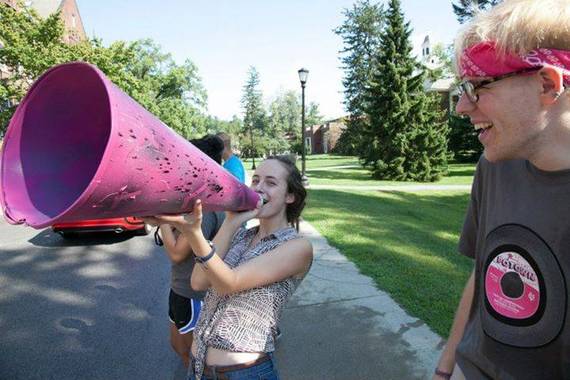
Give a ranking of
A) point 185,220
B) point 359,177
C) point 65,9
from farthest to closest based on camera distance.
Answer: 1. point 65,9
2. point 359,177
3. point 185,220

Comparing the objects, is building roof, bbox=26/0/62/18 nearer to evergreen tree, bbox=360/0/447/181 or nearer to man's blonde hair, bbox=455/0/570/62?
evergreen tree, bbox=360/0/447/181

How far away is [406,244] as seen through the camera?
23.2 ft

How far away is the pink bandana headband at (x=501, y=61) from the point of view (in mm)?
1118

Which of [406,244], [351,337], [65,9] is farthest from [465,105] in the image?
[65,9]

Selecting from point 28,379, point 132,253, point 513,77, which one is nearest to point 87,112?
point 513,77

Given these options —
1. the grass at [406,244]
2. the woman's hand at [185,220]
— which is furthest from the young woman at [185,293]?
the grass at [406,244]

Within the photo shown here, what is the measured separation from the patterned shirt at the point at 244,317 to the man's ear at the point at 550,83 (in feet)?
3.86

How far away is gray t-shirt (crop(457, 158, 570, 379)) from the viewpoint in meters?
1.11

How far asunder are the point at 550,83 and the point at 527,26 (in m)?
0.17

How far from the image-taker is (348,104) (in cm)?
4672

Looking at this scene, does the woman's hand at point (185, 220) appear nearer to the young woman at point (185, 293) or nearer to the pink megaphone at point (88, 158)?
the pink megaphone at point (88, 158)

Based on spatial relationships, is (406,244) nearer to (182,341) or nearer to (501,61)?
(182,341)

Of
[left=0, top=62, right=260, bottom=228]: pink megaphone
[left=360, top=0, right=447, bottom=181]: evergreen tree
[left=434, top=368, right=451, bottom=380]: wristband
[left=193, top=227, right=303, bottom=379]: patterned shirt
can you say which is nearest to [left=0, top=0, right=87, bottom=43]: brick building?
[left=360, top=0, right=447, bottom=181]: evergreen tree

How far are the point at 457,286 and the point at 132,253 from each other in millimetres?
5290
